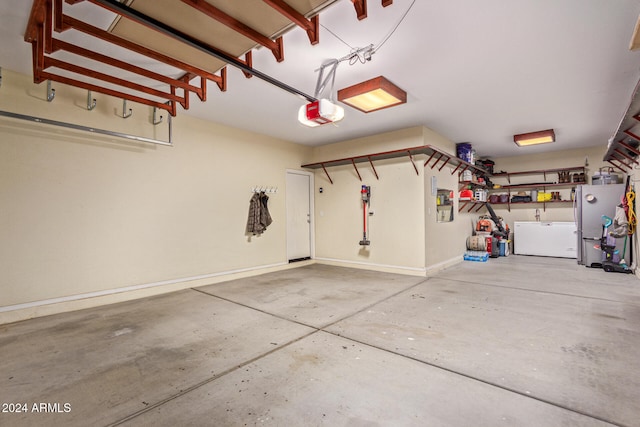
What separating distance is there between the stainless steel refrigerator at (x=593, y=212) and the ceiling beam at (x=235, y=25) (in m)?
7.30

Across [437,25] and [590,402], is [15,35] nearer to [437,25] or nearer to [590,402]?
[437,25]

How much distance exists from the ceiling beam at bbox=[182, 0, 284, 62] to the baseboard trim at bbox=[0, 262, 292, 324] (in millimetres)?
3817

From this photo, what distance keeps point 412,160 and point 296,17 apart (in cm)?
414

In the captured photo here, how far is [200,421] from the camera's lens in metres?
1.66

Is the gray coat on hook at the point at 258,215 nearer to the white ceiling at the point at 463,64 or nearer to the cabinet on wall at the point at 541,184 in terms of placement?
the white ceiling at the point at 463,64

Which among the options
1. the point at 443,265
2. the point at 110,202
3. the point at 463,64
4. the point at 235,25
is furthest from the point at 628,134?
the point at 110,202

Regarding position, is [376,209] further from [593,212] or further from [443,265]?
[593,212]

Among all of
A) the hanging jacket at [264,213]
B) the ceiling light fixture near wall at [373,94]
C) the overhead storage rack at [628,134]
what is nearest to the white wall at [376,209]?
the hanging jacket at [264,213]

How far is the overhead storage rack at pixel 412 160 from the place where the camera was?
5438 millimetres

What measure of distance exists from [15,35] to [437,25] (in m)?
3.92

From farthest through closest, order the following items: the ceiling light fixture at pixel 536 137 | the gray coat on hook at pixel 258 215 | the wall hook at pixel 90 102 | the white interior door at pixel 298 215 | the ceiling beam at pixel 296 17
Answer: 1. the white interior door at pixel 298 215
2. the ceiling light fixture at pixel 536 137
3. the gray coat on hook at pixel 258 215
4. the wall hook at pixel 90 102
5. the ceiling beam at pixel 296 17

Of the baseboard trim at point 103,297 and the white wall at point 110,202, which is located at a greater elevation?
the white wall at point 110,202

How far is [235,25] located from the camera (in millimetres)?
1923

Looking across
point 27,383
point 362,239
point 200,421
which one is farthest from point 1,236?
point 362,239
